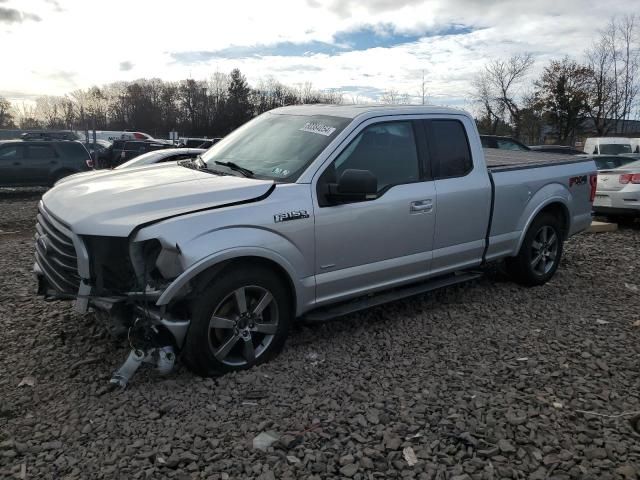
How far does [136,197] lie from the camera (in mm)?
3494

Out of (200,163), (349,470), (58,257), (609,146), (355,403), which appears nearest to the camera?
(349,470)

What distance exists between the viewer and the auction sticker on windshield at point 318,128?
416cm

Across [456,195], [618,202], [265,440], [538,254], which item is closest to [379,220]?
[456,195]

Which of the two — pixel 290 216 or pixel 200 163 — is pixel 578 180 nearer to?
pixel 290 216

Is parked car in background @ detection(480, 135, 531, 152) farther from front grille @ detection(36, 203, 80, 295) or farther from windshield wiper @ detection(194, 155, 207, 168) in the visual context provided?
front grille @ detection(36, 203, 80, 295)

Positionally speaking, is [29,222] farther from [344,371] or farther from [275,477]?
[275,477]

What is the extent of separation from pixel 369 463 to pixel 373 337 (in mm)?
1689

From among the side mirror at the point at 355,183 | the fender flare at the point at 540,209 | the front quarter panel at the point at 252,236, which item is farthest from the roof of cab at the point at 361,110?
the fender flare at the point at 540,209

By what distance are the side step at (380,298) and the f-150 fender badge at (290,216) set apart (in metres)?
A: 0.80

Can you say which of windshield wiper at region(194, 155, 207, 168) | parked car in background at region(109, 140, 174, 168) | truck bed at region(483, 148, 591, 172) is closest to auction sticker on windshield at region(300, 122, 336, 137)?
windshield wiper at region(194, 155, 207, 168)

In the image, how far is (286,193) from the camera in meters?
3.73

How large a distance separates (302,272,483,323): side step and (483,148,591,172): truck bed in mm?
1153

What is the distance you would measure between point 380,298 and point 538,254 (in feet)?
7.99

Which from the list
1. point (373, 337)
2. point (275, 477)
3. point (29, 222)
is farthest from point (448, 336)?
point (29, 222)
